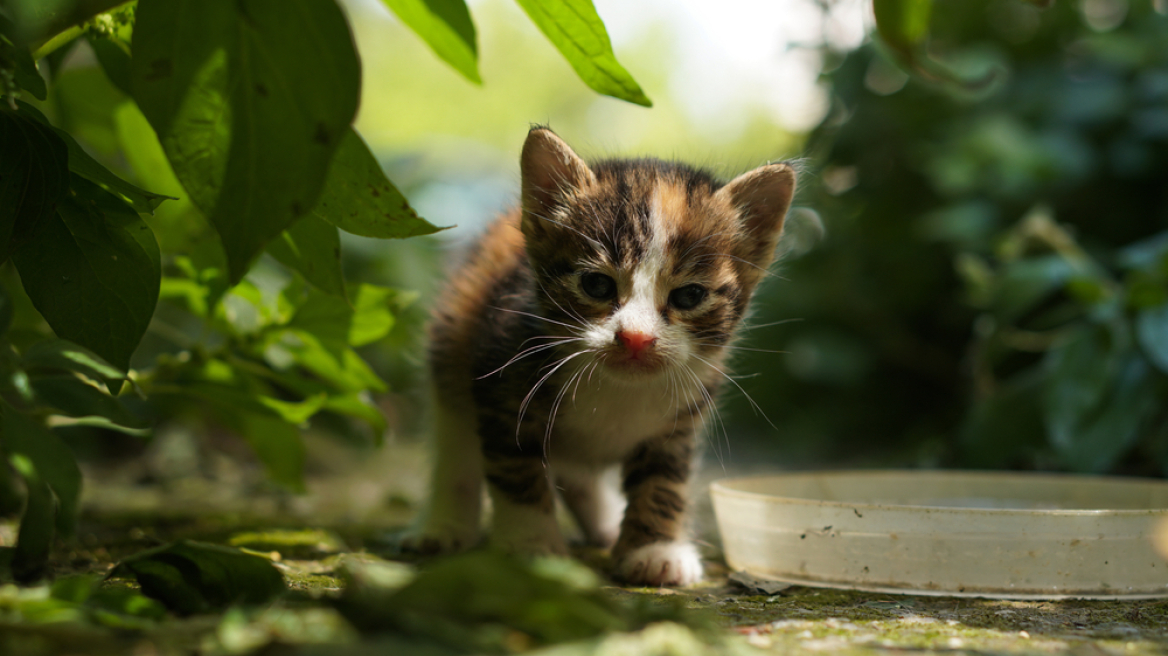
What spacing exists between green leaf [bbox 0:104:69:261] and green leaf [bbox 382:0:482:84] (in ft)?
1.64

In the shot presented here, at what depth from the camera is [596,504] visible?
7.24 feet

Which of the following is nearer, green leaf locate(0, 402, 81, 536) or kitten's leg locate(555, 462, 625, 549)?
green leaf locate(0, 402, 81, 536)

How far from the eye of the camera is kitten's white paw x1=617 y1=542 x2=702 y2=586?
1.67 m

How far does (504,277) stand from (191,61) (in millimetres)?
1154

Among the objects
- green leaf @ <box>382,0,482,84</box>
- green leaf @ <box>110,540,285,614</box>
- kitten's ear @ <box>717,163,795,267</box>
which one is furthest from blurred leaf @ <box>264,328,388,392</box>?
kitten's ear @ <box>717,163,795,267</box>

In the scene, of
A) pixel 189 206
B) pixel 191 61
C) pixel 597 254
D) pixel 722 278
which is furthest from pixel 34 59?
pixel 722 278

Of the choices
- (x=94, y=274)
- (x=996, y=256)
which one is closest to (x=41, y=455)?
(x=94, y=274)

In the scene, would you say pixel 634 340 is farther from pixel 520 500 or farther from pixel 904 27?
pixel 904 27

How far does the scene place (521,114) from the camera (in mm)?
19828

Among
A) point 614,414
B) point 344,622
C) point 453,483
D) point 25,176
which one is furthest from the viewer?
point 453,483

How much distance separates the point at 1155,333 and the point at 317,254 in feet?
6.82

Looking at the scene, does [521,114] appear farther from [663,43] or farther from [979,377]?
→ [979,377]

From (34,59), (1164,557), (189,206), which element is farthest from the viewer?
(189,206)

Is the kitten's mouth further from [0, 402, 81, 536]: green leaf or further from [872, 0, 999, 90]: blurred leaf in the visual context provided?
[0, 402, 81, 536]: green leaf
